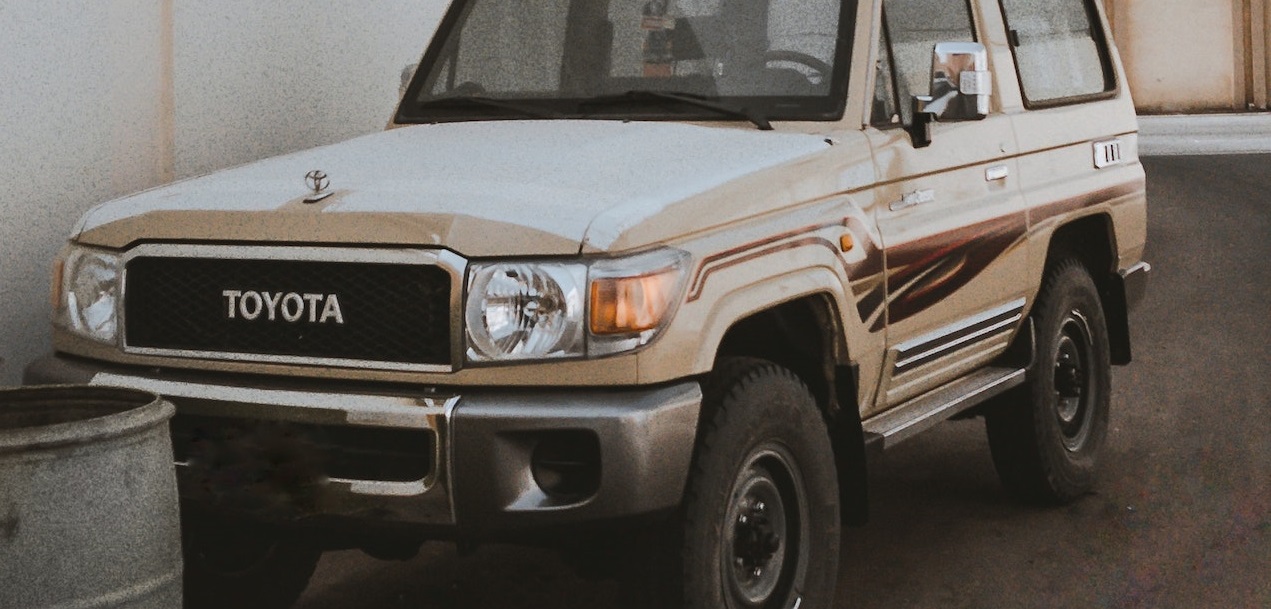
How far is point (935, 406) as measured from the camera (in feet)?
18.7

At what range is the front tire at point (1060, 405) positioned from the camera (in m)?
6.71

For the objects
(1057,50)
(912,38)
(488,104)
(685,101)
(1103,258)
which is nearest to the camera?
(685,101)

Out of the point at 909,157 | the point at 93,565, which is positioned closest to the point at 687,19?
the point at 909,157

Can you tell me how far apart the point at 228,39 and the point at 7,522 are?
3.92 metres

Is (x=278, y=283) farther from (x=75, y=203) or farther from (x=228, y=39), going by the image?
(x=228, y=39)

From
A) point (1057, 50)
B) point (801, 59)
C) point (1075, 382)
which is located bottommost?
point (1075, 382)

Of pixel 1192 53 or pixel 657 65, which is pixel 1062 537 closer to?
pixel 657 65

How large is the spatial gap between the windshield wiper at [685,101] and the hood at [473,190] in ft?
0.27

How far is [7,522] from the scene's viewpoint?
346 cm

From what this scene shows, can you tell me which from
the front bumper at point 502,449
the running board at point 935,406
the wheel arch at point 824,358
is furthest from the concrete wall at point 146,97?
the running board at point 935,406

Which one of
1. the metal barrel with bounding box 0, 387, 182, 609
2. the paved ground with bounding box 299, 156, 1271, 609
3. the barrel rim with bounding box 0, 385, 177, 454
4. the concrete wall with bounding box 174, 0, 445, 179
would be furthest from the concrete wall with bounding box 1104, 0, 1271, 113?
the metal barrel with bounding box 0, 387, 182, 609

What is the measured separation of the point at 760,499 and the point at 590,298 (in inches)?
32.8

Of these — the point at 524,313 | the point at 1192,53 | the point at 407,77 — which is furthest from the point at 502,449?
the point at 1192,53

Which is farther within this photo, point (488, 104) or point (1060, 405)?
point (1060, 405)
